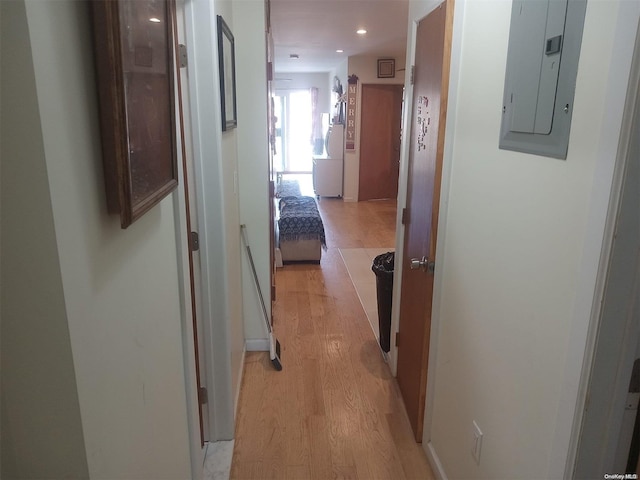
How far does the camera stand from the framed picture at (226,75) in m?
1.96

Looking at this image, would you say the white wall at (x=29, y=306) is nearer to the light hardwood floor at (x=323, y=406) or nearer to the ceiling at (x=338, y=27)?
the light hardwood floor at (x=323, y=406)

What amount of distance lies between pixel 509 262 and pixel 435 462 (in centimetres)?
114

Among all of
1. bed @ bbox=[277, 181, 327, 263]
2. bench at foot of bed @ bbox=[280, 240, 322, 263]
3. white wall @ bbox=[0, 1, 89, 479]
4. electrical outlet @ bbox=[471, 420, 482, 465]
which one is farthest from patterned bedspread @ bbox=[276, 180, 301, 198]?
white wall @ bbox=[0, 1, 89, 479]

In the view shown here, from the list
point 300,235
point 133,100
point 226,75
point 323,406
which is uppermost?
point 226,75

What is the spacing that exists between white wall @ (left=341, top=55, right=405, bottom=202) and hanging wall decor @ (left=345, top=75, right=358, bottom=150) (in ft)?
0.17

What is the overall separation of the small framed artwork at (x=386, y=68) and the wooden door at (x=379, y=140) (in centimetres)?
21

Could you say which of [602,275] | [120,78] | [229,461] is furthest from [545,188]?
[229,461]

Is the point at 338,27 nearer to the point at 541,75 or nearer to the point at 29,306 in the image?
the point at 541,75

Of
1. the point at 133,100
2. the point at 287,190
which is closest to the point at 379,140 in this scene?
the point at 287,190

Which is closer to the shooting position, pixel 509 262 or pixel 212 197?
pixel 509 262

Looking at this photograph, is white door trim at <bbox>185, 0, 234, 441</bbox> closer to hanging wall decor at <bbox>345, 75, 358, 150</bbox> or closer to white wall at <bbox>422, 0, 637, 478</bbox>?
white wall at <bbox>422, 0, 637, 478</bbox>

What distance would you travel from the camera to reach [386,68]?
774 centimetres

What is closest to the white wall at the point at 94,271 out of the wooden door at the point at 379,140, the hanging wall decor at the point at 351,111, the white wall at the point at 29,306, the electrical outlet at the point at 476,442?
the white wall at the point at 29,306

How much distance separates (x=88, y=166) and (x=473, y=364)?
1.43 m
